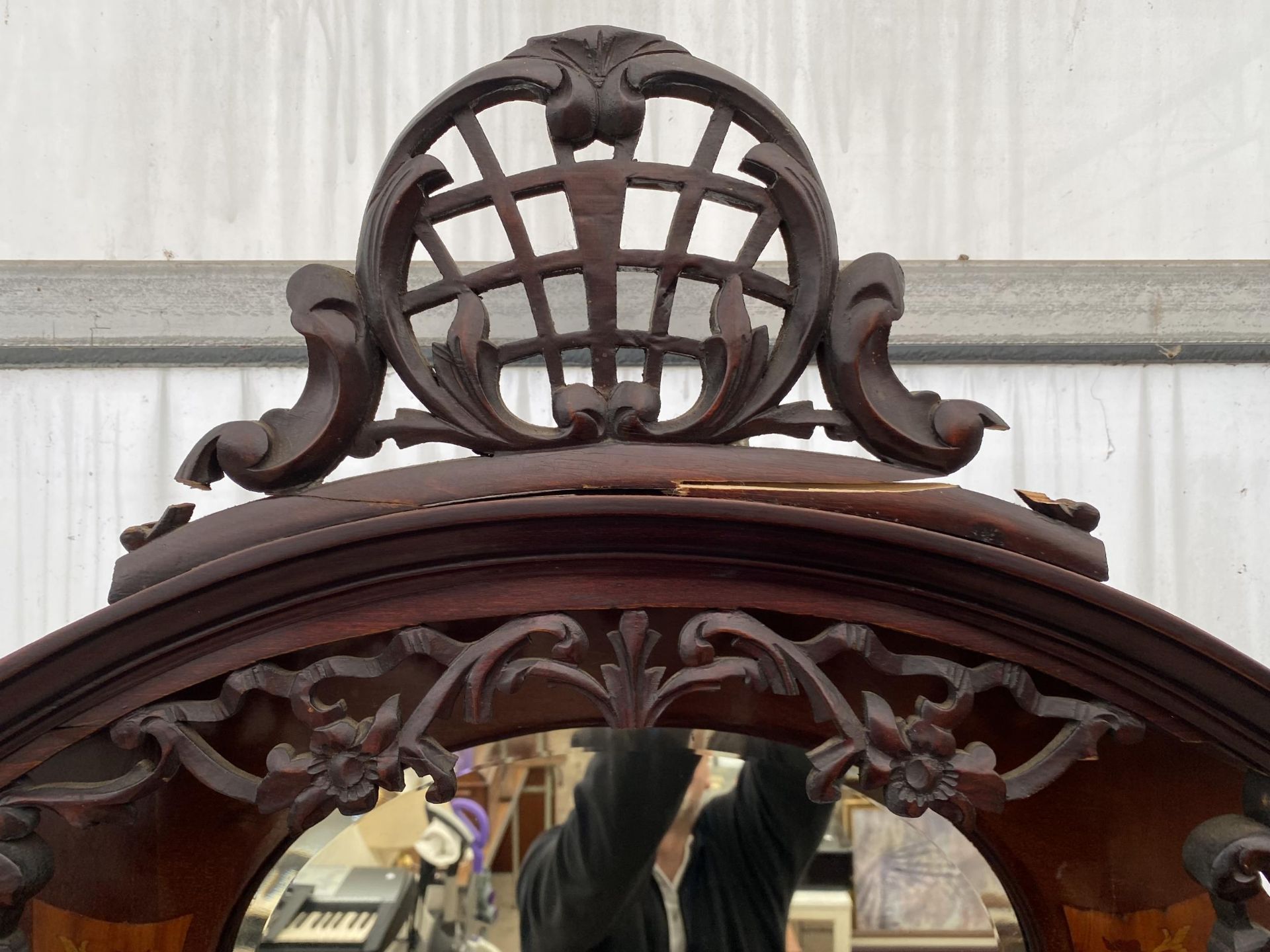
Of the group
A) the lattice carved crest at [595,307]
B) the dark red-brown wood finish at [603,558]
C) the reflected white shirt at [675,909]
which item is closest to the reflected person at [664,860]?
the reflected white shirt at [675,909]

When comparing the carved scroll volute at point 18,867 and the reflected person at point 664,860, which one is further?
the reflected person at point 664,860

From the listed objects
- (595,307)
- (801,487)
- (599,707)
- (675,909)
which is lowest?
(675,909)

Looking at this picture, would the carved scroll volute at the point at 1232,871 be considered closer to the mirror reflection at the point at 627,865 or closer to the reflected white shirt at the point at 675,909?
A: the mirror reflection at the point at 627,865

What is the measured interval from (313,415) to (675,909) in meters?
0.40

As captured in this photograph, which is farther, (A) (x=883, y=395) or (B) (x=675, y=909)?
(B) (x=675, y=909)

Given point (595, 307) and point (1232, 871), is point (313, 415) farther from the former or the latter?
point (1232, 871)

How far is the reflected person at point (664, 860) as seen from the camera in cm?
63

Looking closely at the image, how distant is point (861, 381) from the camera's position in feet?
1.71

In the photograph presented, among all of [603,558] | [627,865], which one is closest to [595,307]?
[603,558]

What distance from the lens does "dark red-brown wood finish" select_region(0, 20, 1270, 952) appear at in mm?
479

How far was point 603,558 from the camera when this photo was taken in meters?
0.50

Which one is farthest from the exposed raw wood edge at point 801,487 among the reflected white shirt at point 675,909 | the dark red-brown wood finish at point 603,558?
the reflected white shirt at point 675,909

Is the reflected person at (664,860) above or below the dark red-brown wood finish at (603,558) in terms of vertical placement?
below

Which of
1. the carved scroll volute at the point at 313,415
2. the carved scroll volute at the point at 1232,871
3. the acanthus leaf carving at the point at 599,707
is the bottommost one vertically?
the carved scroll volute at the point at 1232,871
